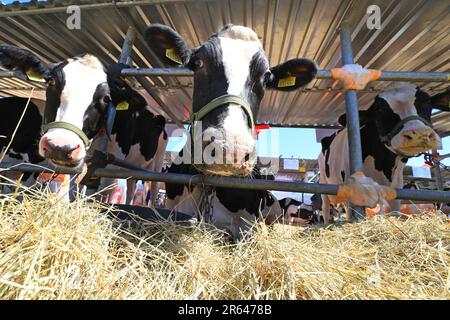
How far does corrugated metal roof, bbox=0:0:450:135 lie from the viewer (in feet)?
10.0

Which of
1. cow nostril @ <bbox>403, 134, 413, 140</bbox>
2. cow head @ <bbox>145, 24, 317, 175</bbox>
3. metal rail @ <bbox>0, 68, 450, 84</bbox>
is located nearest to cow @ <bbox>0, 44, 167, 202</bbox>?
metal rail @ <bbox>0, 68, 450, 84</bbox>

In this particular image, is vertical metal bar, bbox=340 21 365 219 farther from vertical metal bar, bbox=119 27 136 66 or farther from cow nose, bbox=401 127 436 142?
vertical metal bar, bbox=119 27 136 66

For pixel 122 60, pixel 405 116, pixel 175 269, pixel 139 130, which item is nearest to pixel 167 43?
pixel 122 60

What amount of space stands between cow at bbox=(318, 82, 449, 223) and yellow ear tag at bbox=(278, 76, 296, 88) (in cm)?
134

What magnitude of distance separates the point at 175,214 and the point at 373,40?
11.0 ft

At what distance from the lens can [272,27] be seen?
3443mm

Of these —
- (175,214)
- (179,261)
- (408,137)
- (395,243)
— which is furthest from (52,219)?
(408,137)

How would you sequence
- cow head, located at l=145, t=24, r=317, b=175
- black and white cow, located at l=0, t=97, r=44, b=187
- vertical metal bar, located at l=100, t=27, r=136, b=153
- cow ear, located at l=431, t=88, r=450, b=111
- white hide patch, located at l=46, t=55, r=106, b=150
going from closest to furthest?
cow head, located at l=145, t=24, r=317, b=175 < white hide patch, located at l=46, t=55, r=106, b=150 < vertical metal bar, located at l=100, t=27, r=136, b=153 < cow ear, located at l=431, t=88, r=450, b=111 < black and white cow, located at l=0, t=97, r=44, b=187

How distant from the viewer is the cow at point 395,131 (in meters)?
3.00

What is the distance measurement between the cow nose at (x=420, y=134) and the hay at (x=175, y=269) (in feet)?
6.12

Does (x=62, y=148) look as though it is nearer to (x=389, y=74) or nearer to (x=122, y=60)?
(x=122, y=60)

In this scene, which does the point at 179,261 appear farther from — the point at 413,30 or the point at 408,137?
the point at 413,30

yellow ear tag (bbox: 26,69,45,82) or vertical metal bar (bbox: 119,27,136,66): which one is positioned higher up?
vertical metal bar (bbox: 119,27,136,66)

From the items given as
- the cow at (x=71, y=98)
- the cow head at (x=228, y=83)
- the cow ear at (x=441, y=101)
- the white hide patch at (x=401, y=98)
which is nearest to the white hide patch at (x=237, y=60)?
the cow head at (x=228, y=83)
